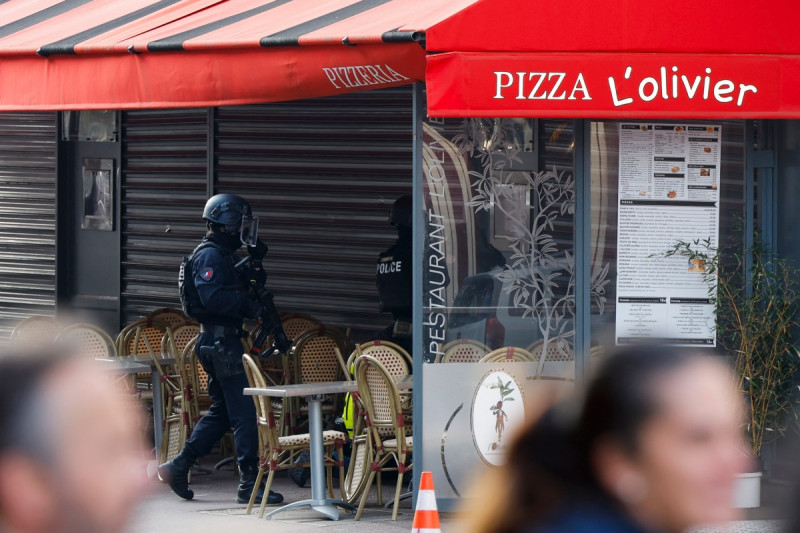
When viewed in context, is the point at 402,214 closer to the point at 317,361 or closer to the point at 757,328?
the point at 317,361

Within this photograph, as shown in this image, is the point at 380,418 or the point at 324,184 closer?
the point at 380,418

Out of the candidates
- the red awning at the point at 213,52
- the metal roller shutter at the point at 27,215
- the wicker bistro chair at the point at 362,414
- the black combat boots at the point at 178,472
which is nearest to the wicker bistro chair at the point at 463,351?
the wicker bistro chair at the point at 362,414

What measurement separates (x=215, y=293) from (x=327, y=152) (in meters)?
3.07

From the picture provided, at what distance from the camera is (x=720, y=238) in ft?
25.7

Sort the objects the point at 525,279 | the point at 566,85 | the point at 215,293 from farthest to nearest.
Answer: the point at 215,293 < the point at 525,279 < the point at 566,85

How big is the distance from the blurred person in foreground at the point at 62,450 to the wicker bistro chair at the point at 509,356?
234 inches

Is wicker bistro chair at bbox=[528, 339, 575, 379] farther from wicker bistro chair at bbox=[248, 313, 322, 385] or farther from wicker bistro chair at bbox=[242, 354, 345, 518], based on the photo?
wicker bistro chair at bbox=[248, 313, 322, 385]

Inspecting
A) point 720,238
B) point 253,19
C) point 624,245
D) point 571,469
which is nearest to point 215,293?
point 253,19

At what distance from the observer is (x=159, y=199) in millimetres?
12211

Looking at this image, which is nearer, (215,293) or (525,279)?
(525,279)

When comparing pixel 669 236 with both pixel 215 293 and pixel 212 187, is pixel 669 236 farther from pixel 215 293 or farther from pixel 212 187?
pixel 212 187

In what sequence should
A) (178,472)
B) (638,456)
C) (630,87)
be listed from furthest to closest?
1. (178,472)
2. (630,87)
3. (638,456)

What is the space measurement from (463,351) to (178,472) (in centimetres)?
→ 222

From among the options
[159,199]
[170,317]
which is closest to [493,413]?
Answer: [170,317]
